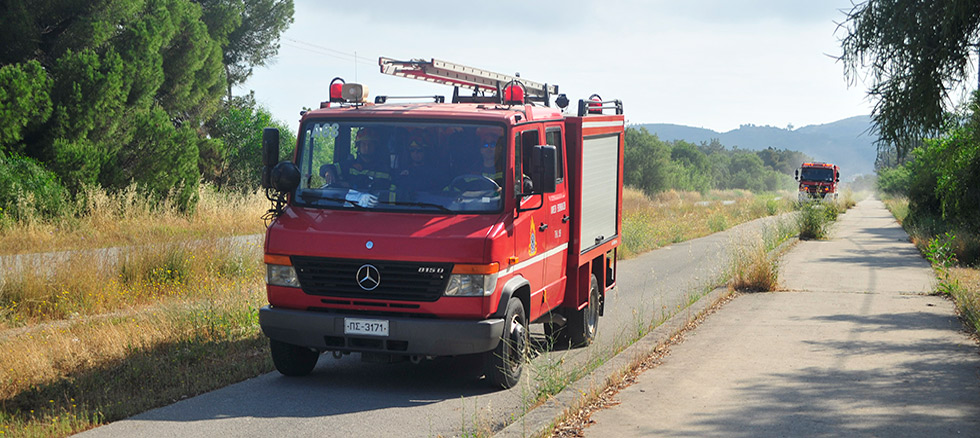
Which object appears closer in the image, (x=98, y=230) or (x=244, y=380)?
(x=244, y=380)

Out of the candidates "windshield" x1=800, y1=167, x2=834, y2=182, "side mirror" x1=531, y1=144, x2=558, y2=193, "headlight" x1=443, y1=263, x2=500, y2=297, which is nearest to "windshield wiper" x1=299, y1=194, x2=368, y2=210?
"headlight" x1=443, y1=263, x2=500, y2=297

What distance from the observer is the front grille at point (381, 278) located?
710 centimetres

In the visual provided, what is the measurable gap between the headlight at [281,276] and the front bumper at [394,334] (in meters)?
0.22

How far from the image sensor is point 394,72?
1093 cm

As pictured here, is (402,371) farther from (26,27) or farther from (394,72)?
(26,27)

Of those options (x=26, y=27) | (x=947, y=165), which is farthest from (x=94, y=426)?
(x=26, y=27)

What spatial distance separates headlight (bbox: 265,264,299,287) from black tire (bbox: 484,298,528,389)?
1697mm

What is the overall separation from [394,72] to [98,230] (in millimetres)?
11028

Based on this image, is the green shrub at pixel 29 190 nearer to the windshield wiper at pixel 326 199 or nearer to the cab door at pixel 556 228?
the windshield wiper at pixel 326 199

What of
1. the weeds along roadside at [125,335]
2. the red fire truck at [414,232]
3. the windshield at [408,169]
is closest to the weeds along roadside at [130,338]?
the weeds along roadside at [125,335]

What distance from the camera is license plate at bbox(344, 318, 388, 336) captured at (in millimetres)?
Answer: 7133

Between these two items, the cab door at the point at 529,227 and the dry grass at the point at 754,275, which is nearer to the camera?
the cab door at the point at 529,227

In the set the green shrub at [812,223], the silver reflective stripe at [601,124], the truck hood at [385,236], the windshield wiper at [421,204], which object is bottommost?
the green shrub at [812,223]

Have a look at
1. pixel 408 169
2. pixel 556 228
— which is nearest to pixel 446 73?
pixel 556 228
